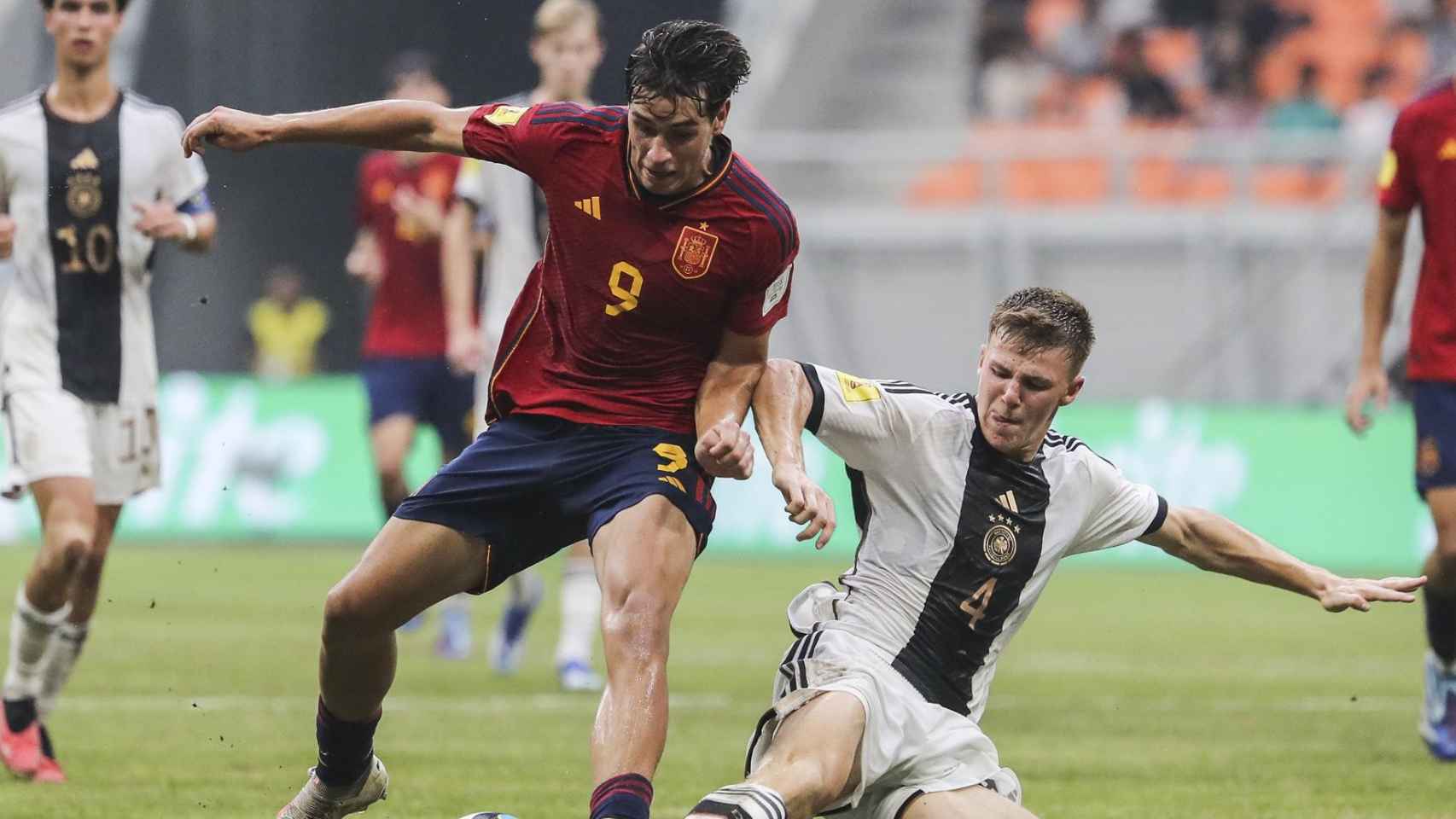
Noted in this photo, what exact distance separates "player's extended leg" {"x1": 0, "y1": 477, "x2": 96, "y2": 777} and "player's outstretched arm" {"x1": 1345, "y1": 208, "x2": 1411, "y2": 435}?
15.1ft

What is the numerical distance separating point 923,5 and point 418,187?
13.5 meters

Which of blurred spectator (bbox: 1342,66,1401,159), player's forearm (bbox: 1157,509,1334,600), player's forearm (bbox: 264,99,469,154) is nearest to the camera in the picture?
player's forearm (bbox: 264,99,469,154)

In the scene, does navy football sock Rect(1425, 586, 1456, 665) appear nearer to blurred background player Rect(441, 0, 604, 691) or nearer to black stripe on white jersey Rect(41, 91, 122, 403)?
blurred background player Rect(441, 0, 604, 691)

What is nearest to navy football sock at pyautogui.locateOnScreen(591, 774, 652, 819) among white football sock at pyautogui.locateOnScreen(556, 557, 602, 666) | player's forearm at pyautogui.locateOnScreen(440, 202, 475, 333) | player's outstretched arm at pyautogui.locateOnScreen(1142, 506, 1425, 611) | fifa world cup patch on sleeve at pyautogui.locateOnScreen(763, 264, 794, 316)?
fifa world cup patch on sleeve at pyautogui.locateOnScreen(763, 264, 794, 316)

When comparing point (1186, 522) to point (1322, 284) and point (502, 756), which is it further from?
point (1322, 284)

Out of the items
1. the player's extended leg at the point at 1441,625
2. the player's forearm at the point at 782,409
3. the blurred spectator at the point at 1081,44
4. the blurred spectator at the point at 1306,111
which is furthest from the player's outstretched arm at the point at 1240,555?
the blurred spectator at the point at 1081,44

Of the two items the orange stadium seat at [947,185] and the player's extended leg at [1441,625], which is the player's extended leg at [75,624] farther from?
the orange stadium seat at [947,185]

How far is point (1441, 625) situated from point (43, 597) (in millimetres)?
4942

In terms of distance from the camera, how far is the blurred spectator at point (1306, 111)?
2153cm

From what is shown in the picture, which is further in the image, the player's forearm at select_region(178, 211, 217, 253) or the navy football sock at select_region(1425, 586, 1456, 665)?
the navy football sock at select_region(1425, 586, 1456, 665)

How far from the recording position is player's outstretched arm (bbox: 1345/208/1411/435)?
815cm

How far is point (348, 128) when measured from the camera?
530 centimetres

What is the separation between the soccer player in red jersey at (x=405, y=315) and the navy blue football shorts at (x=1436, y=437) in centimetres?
531

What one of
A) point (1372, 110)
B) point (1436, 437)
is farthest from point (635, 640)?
point (1372, 110)
